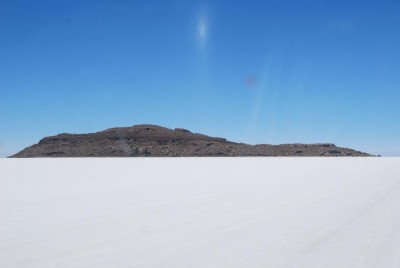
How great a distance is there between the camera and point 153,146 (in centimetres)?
4931

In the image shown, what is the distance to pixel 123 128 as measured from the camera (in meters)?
58.4

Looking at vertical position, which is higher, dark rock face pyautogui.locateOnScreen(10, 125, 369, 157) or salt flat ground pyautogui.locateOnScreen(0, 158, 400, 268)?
dark rock face pyautogui.locateOnScreen(10, 125, 369, 157)

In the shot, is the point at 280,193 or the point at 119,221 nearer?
the point at 119,221

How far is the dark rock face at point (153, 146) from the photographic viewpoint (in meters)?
46.3

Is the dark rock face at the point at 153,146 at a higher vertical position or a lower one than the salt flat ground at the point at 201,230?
higher

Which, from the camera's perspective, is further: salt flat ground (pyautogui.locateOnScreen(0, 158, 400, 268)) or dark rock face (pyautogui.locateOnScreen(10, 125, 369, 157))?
dark rock face (pyautogui.locateOnScreen(10, 125, 369, 157))

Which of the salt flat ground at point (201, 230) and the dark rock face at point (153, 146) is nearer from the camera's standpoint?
the salt flat ground at point (201, 230)

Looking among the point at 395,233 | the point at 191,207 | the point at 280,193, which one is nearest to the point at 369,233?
Result: the point at 395,233

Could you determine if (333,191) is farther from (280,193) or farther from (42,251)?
(42,251)

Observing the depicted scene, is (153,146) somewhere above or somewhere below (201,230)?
above

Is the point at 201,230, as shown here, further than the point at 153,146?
No

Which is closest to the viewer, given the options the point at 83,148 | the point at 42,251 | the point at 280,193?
the point at 42,251

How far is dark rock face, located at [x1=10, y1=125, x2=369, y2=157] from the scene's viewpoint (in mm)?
46281

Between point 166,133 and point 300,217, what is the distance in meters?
51.3
